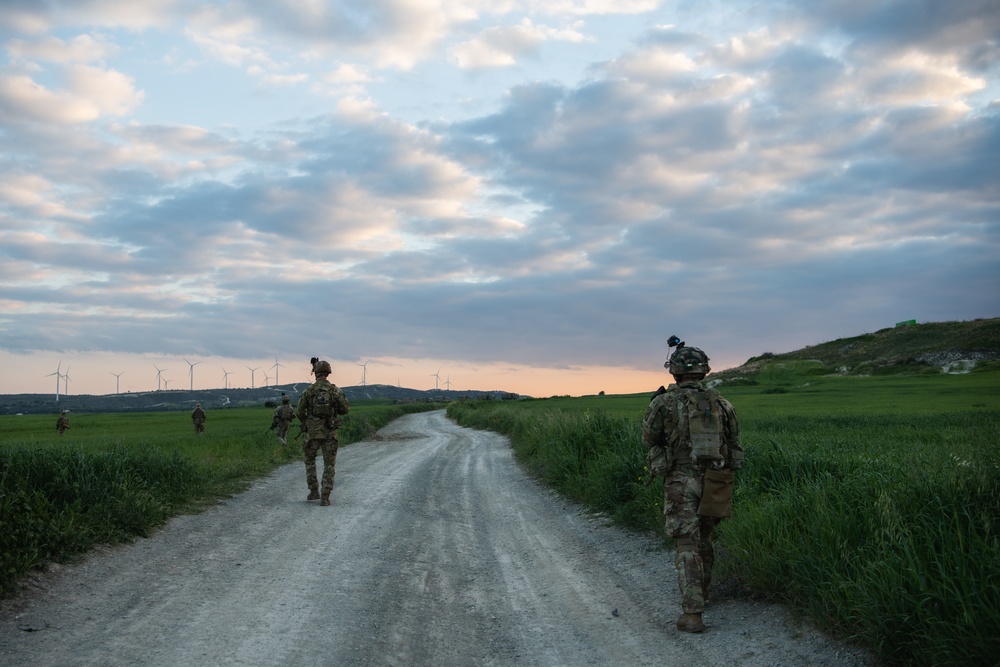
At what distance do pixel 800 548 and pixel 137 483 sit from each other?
966 centimetres

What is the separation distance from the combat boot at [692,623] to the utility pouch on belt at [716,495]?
0.87 m

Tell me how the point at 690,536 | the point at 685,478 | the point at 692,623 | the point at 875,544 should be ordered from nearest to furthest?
the point at 875,544 → the point at 692,623 → the point at 690,536 → the point at 685,478

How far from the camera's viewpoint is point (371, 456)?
2416 cm

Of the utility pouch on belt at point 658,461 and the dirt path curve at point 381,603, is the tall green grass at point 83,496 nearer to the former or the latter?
the dirt path curve at point 381,603

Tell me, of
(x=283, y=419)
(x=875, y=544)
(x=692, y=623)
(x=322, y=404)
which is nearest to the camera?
(x=875, y=544)

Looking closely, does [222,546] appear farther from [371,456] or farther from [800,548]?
[371,456]

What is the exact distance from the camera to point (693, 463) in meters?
6.40

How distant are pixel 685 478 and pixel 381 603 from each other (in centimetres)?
311

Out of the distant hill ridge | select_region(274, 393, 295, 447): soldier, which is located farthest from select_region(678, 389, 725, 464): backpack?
the distant hill ridge

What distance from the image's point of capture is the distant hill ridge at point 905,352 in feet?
242

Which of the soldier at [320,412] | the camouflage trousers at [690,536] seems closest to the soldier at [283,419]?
the soldier at [320,412]

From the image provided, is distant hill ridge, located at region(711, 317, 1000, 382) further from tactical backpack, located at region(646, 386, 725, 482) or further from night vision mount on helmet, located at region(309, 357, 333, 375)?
tactical backpack, located at region(646, 386, 725, 482)

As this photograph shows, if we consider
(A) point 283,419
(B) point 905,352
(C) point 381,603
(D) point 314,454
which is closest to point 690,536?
(C) point 381,603

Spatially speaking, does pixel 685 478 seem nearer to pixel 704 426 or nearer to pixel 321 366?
pixel 704 426
